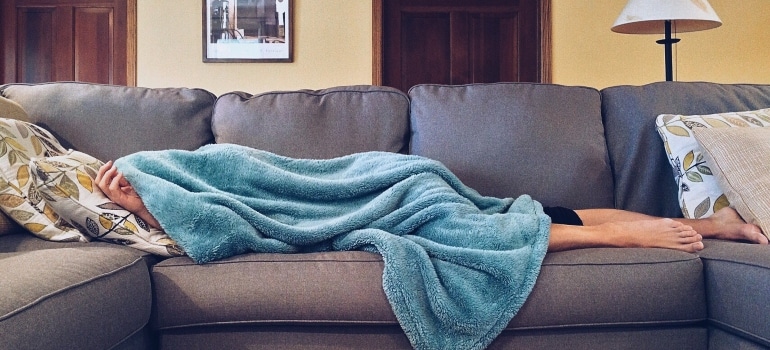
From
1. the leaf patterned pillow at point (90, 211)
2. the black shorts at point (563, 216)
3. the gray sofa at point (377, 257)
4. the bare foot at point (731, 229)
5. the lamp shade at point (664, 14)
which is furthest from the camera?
the lamp shade at point (664, 14)

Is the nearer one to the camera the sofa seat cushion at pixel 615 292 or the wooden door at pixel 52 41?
the sofa seat cushion at pixel 615 292

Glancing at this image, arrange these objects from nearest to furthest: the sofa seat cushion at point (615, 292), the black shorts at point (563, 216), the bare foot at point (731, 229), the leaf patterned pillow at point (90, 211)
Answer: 1. the sofa seat cushion at point (615, 292)
2. the leaf patterned pillow at point (90, 211)
3. the bare foot at point (731, 229)
4. the black shorts at point (563, 216)

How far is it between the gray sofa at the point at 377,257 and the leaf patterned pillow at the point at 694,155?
75 mm

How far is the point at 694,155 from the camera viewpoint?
1.83 metres

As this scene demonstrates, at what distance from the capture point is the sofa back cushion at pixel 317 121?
1915mm

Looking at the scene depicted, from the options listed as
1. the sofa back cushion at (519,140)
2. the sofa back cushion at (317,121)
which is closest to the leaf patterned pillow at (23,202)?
the sofa back cushion at (317,121)

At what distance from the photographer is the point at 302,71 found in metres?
3.72

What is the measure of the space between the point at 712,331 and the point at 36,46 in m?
3.83

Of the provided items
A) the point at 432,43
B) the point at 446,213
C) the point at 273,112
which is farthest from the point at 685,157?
the point at 432,43

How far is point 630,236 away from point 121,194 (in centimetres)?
117

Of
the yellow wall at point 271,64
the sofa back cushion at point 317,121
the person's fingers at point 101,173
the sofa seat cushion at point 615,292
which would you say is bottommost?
the sofa seat cushion at point 615,292

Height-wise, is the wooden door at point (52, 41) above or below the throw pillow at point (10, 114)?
above

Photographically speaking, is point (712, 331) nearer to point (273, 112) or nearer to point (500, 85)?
Result: point (500, 85)

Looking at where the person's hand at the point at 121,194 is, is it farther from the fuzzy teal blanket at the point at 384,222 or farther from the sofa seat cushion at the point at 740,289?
the sofa seat cushion at the point at 740,289
